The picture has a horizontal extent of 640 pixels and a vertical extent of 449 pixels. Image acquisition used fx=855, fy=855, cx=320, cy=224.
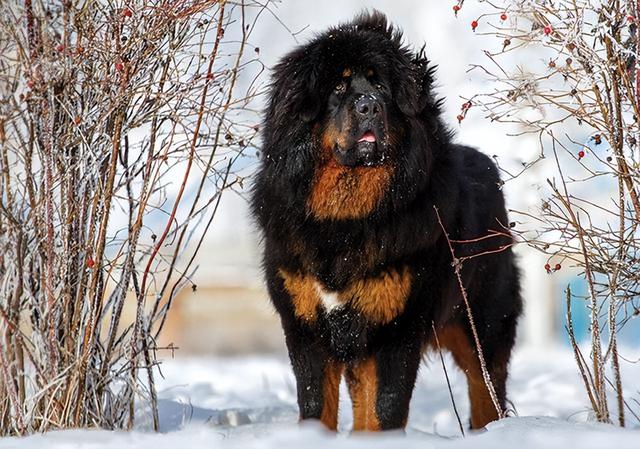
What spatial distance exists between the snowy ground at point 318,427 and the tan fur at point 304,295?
50cm

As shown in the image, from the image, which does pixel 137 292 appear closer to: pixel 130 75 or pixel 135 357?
pixel 135 357

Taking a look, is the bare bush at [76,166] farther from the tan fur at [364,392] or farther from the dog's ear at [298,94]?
the tan fur at [364,392]

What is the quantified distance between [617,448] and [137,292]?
2.31 m

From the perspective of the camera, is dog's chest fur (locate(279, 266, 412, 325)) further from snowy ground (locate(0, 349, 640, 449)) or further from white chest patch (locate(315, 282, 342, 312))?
snowy ground (locate(0, 349, 640, 449))

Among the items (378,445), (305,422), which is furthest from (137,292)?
(378,445)

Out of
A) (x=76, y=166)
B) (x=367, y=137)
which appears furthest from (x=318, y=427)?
(x=76, y=166)

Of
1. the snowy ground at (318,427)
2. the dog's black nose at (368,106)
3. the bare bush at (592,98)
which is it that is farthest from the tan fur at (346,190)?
the snowy ground at (318,427)

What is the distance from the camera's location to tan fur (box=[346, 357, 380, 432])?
12.8 feet

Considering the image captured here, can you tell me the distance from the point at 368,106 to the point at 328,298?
0.88 metres

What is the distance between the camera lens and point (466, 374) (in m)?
4.99

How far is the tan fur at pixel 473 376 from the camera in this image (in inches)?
192

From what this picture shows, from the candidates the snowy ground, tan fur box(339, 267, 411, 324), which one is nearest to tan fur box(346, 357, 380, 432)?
the snowy ground

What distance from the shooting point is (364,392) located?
4027 mm

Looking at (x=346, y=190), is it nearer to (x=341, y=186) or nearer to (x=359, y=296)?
(x=341, y=186)
